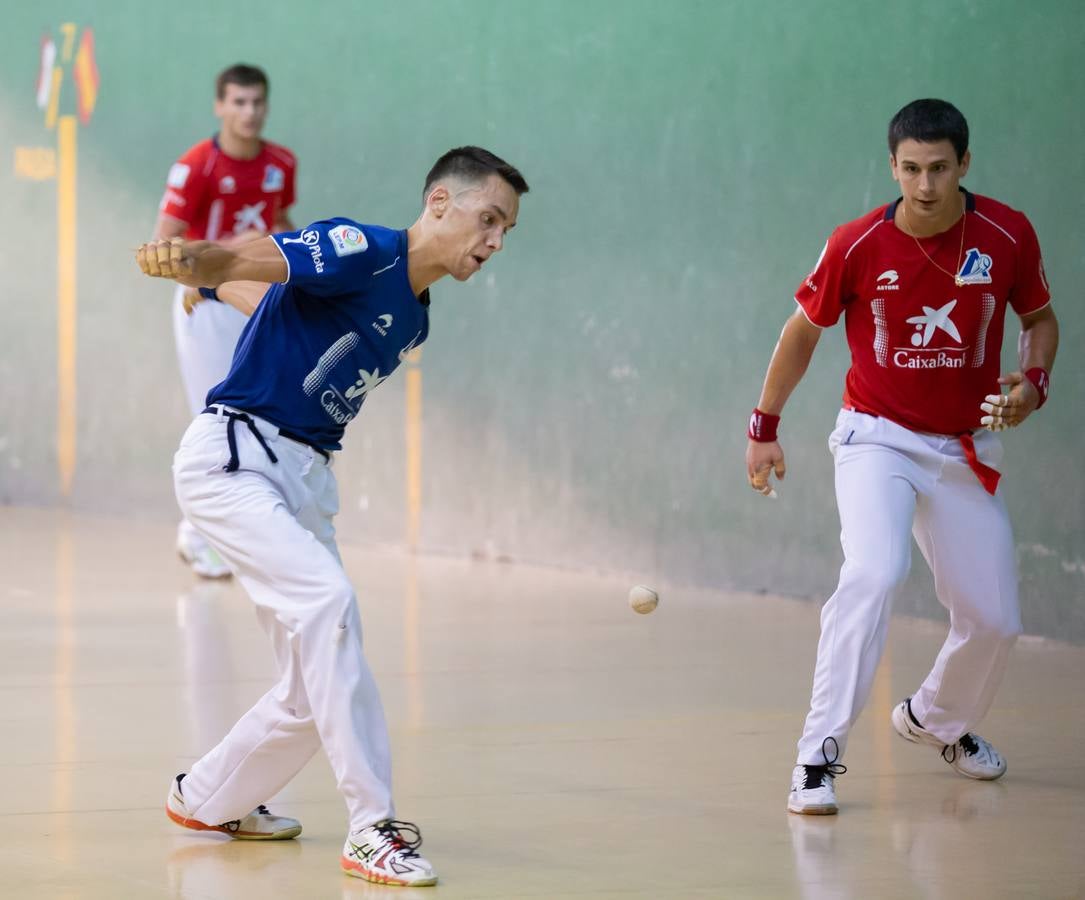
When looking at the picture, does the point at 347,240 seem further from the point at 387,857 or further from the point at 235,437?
the point at 387,857

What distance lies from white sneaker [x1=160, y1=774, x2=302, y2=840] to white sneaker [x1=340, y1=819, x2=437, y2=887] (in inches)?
14.0

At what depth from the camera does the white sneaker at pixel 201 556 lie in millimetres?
8828

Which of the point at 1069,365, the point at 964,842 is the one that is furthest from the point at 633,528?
the point at 964,842

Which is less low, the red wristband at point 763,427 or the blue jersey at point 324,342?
the blue jersey at point 324,342

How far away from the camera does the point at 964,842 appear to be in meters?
4.39

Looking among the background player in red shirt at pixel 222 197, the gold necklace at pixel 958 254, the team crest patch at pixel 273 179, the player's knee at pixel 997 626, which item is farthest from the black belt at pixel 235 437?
the team crest patch at pixel 273 179

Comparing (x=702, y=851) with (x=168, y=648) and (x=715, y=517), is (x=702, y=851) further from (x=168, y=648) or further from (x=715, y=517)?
(x=715, y=517)

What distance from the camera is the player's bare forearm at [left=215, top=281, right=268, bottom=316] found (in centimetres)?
442

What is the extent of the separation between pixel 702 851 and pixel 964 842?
601 millimetres

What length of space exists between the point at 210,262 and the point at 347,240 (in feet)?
0.99

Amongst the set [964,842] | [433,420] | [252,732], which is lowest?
[964,842]

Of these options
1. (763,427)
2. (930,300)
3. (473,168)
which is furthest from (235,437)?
(930,300)

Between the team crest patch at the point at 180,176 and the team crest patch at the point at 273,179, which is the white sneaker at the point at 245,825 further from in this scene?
the team crest patch at the point at 273,179

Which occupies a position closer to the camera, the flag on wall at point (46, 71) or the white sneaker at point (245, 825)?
the white sneaker at point (245, 825)
